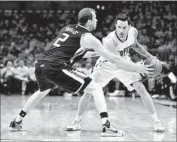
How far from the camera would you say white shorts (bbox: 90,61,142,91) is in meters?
5.24

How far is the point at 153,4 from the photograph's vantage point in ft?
53.5

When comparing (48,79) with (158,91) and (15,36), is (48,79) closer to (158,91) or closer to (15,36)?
(158,91)

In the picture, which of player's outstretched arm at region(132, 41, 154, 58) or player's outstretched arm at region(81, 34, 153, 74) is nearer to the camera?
player's outstretched arm at region(81, 34, 153, 74)

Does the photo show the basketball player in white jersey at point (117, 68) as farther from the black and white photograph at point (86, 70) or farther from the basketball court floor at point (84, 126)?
the basketball court floor at point (84, 126)

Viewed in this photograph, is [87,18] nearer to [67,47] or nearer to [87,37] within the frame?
[87,37]

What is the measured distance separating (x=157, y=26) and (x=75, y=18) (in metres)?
3.53

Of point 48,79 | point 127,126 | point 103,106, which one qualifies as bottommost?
point 127,126

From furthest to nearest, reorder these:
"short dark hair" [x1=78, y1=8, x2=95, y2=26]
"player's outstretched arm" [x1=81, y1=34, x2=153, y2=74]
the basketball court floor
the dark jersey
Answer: the basketball court floor → the dark jersey → "short dark hair" [x1=78, y1=8, x2=95, y2=26] → "player's outstretched arm" [x1=81, y1=34, x2=153, y2=74]

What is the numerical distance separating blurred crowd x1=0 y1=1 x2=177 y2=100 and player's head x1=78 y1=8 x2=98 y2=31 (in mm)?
7107

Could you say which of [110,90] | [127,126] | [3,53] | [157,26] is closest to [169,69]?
[110,90]

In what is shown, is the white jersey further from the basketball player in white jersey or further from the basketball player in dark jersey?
the basketball player in dark jersey

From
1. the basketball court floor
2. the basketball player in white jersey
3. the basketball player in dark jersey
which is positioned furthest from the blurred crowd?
the basketball player in dark jersey

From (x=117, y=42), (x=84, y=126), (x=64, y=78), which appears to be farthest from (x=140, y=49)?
(x=84, y=126)

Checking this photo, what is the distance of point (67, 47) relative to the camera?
14.6 feet
